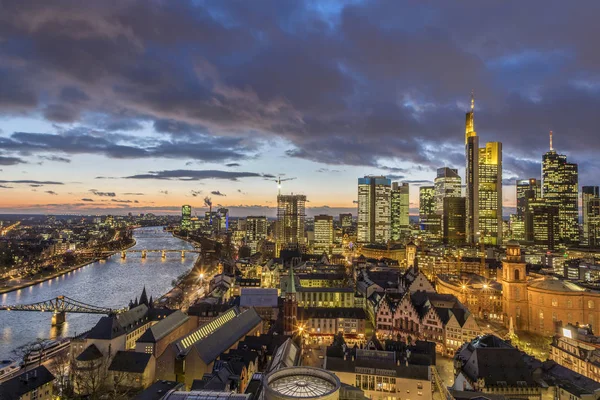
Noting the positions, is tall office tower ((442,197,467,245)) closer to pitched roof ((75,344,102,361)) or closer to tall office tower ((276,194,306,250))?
tall office tower ((276,194,306,250))

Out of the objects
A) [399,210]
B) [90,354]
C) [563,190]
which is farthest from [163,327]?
[399,210]

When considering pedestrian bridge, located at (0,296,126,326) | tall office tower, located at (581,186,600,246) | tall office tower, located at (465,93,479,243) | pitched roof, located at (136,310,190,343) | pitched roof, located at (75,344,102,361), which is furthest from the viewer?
tall office tower, located at (581,186,600,246)

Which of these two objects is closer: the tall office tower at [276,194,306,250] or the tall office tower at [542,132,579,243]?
the tall office tower at [542,132,579,243]

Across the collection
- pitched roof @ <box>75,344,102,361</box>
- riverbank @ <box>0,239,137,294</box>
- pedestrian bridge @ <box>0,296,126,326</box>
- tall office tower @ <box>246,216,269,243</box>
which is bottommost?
riverbank @ <box>0,239,137,294</box>

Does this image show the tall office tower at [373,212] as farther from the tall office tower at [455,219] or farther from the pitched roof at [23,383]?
the pitched roof at [23,383]

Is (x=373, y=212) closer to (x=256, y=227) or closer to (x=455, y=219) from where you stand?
(x=455, y=219)

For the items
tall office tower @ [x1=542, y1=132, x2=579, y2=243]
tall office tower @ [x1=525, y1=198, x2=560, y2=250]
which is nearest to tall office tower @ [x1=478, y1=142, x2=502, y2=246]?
tall office tower @ [x1=525, y1=198, x2=560, y2=250]

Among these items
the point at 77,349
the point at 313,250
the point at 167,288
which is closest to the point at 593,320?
the point at 77,349

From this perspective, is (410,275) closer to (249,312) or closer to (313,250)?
(249,312)
